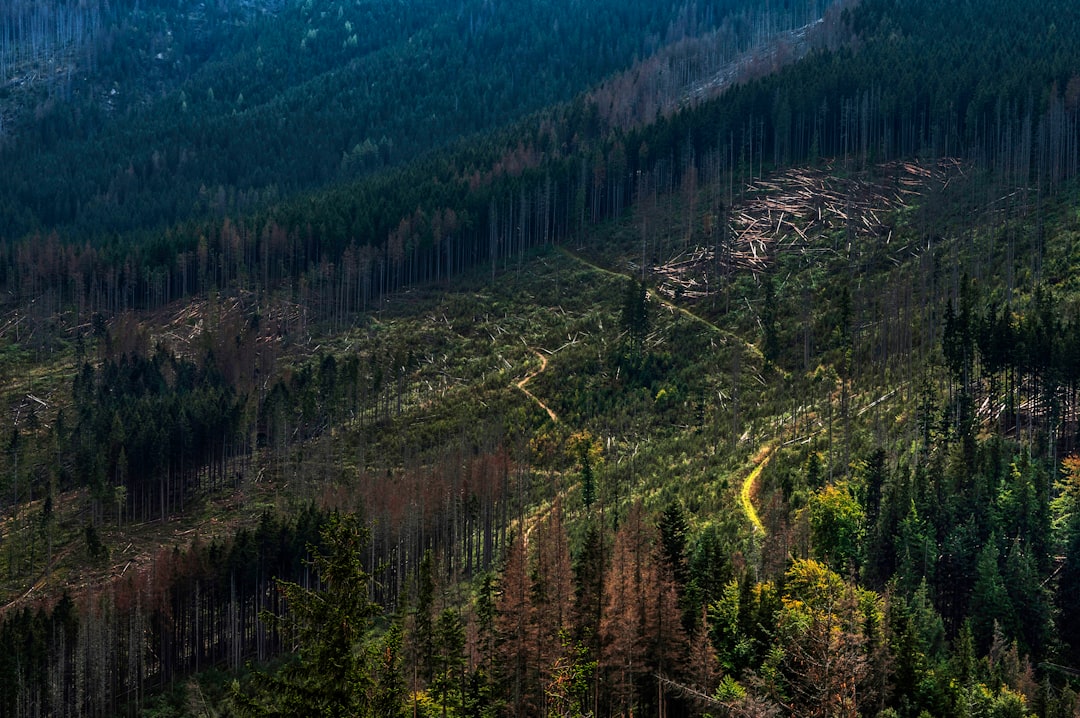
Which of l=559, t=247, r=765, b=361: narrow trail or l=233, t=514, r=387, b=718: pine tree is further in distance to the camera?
l=559, t=247, r=765, b=361: narrow trail

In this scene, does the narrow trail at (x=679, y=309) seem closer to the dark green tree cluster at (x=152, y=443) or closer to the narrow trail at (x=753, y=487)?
the narrow trail at (x=753, y=487)

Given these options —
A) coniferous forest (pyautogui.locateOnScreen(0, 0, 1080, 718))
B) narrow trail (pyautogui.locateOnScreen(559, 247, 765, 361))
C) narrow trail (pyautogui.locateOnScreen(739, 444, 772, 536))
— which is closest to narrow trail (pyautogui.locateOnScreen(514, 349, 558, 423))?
coniferous forest (pyautogui.locateOnScreen(0, 0, 1080, 718))

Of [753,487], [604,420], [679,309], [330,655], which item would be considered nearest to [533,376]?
[604,420]

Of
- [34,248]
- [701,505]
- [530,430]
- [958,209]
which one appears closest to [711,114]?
[958,209]

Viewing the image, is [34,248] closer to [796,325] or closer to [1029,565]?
[796,325]

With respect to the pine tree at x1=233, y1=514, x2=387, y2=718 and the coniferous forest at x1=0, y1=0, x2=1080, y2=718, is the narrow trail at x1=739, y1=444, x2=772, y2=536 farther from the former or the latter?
the pine tree at x1=233, y1=514, x2=387, y2=718

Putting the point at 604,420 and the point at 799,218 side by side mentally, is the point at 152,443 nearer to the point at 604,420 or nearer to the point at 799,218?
the point at 604,420
